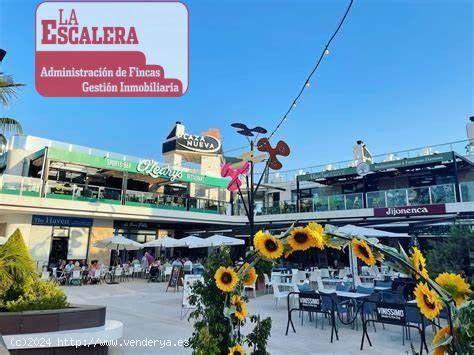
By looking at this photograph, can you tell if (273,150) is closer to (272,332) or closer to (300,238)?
(272,332)

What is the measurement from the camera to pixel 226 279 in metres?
2.80

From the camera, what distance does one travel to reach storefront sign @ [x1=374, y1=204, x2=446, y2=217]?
1640 cm

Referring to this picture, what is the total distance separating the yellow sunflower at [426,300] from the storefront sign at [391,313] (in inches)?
180

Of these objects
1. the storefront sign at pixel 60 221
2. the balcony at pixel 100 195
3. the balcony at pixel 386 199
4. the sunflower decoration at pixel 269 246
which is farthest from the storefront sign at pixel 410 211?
the sunflower decoration at pixel 269 246

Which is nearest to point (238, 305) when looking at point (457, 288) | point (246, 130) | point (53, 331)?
point (457, 288)

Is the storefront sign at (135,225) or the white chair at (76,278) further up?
the storefront sign at (135,225)

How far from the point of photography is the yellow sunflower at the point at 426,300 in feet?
5.35

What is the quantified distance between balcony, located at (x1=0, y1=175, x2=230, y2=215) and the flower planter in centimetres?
1292

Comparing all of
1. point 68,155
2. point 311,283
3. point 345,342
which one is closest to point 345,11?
point 345,342

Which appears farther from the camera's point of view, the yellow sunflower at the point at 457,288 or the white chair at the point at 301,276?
the white chair at the point at 301,276

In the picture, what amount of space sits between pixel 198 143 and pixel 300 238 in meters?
29.1

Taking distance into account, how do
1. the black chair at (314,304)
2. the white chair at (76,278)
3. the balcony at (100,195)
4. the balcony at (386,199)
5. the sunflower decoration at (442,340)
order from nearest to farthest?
the sunflower decoration at (442,340) → the black chair at (314,304) → the white chair at (76,278) → the balcony at (100,195) → the balcony at (386,199)

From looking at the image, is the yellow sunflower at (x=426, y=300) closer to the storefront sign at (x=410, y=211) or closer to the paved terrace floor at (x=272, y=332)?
the paved terrace floor at (x=272, y=332)

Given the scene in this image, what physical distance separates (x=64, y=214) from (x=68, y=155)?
3049 mm
